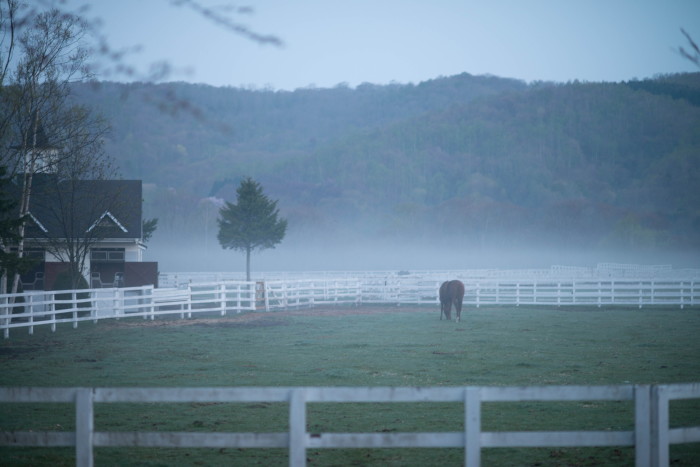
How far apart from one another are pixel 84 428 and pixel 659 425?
3.98 m

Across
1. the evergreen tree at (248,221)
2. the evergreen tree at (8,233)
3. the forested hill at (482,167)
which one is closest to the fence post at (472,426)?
the evergreen tree at (8,233)

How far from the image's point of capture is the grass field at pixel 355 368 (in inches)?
283

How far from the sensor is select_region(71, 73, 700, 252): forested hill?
8919cm

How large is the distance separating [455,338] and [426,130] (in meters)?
101

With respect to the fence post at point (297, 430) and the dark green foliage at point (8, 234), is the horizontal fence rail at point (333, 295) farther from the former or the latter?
the fence post at point (297, 430)

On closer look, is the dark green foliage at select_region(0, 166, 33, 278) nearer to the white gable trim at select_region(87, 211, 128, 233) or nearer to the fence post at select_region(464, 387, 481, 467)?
the white gable trim at select_region(87, 211, 128, 233)

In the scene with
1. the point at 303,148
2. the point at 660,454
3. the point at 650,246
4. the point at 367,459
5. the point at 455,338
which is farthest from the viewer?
the point at 303,148

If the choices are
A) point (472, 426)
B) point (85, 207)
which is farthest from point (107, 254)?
point (472, 426)

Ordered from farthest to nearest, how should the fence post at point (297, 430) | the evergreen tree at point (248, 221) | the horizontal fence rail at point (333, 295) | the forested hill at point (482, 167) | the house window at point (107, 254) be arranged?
1. the forested hill at point (482, 167)
2. the evergreen tree at point (248, 221)
3. the house window at point (107, 254)
4. the horizontal fence rail at point (333, 295)
5. the fence post at point (297, 430)

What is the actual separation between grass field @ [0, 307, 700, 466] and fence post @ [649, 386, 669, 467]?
1.83 m

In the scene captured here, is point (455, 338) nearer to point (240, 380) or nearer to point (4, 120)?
point (240, 380)

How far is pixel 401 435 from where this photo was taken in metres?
4.80

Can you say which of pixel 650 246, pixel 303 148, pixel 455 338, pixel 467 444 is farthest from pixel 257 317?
pixel 303 148

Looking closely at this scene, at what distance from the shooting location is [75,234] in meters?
26.9
